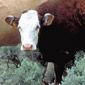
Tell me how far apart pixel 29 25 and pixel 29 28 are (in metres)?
0.05

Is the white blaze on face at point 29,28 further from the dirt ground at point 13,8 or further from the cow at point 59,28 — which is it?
the dirt ground at point 13,8

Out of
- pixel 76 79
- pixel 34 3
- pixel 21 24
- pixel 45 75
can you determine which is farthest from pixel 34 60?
pixel 76 79

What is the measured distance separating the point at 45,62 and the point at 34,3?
1156 mm

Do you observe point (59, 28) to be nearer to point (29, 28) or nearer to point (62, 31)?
point (62, 31)

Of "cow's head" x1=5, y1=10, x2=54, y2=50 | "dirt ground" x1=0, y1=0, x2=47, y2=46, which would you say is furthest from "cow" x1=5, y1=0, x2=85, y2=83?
"dirt ground" x1=0, y1=0, x2=47, y2=46

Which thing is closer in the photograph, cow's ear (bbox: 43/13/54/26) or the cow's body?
cow's ear (bbox: 43/13/54/26)

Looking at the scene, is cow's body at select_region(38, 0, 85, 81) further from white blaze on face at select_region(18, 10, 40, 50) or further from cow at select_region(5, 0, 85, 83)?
white blaze on face at select_region(18, 10, 40, 50)

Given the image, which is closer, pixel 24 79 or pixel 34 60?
pixel 24 79

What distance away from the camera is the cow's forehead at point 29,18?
1004 cm

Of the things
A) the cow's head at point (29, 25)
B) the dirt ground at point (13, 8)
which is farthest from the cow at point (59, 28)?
the dirt ground at point (13, 8)

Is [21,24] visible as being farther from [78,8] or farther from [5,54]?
[5,54]

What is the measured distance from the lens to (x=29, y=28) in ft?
32.7

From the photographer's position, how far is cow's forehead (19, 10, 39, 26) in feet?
32.9

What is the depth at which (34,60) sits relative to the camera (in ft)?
39.7
